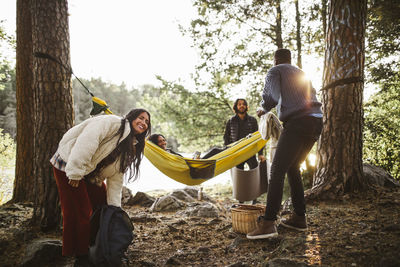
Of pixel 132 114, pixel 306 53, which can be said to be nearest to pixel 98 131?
pixel 132 114

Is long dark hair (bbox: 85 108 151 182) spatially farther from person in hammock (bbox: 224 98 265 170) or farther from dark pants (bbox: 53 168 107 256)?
person in hammock (bbox: 224 98 265 170)

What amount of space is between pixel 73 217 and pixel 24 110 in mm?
1895

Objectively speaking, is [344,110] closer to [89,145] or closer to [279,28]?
[89,145]

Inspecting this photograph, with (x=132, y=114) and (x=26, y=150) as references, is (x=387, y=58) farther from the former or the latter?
(x=26, y=150)

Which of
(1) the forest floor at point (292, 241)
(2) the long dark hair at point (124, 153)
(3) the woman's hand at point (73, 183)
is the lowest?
(1) the forest floor at point (292, 241)

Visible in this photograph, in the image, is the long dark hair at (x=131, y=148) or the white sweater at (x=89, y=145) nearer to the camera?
the white sweater at (x=89, y=145)

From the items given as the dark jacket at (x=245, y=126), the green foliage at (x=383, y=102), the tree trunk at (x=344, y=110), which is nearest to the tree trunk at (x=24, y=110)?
the dark jacket at (x=245, y=126)

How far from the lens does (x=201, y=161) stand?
252 cm

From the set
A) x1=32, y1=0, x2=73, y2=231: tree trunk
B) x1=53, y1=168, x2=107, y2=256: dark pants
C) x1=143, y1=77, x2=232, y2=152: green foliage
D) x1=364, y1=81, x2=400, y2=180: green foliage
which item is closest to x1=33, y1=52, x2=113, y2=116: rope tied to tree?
x1=32, y1=0, x2=73, y2=231: tree trunk

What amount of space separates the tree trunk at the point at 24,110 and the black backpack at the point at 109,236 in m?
1.60

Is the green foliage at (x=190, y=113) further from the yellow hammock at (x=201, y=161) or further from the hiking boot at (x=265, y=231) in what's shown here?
the hiking boot at (x=265, y=231)

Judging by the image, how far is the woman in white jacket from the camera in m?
1.31

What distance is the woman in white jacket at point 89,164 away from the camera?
4.29ft

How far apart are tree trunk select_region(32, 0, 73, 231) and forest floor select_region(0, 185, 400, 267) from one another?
21cm
